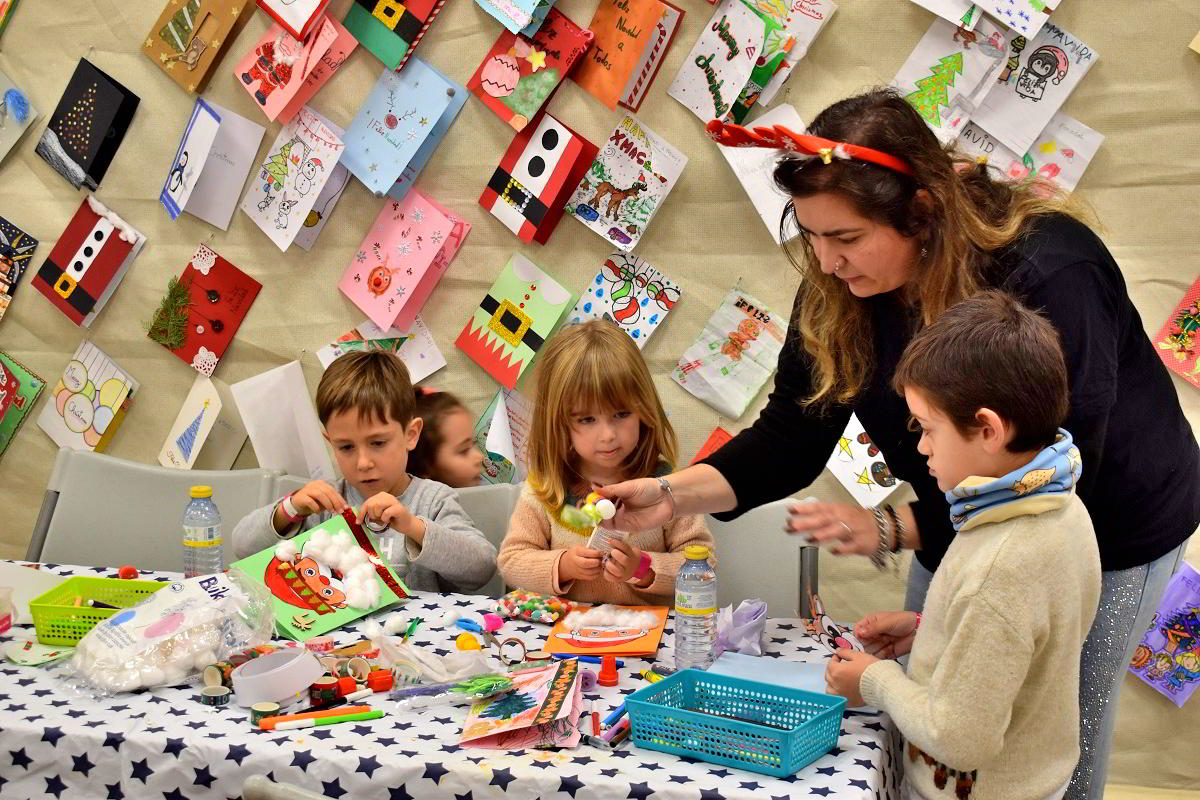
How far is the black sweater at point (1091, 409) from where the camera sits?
4.69 feet

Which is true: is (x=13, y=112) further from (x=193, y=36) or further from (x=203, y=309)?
(x=203, y=309)

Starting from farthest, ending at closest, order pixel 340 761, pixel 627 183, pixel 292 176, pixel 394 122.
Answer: pixel 292 176
pixel 394 122
pixel 627 183
pixel 340 761

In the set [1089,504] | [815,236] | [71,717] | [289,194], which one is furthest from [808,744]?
[289,194]

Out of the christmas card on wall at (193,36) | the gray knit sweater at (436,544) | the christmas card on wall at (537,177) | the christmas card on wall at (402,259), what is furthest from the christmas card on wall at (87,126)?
the gray knit sweater at (436,544)

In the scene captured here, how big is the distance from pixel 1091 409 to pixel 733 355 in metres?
1.20

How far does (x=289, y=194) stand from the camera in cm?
276

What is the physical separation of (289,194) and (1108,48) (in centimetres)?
182

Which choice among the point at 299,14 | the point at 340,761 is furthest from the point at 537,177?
the point at 340,761

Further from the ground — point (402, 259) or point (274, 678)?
point (402, 259)

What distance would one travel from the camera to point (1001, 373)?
1.26 meters

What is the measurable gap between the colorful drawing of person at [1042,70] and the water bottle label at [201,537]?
5.83 feet

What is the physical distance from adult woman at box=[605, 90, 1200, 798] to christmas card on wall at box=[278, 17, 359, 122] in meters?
Answer: 1.41

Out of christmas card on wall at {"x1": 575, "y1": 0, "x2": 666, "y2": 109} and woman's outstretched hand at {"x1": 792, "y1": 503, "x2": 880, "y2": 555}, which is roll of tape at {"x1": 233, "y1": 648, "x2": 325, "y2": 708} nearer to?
woman's outstretched hand at {"x1": 792, "y1": 503, "x2": 880, "y2": 555}

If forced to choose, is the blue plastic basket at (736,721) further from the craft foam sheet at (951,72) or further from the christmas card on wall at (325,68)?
the christmas card on wall at (325,68)
